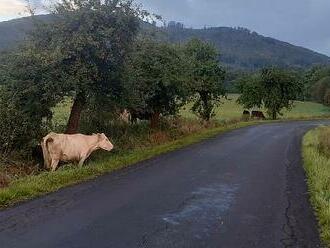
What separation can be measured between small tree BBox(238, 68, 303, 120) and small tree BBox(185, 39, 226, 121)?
69.2 feet

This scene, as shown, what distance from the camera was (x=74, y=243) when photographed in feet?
25.0

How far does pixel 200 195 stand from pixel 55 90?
23.9 ft

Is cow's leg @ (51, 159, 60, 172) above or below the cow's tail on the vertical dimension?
below

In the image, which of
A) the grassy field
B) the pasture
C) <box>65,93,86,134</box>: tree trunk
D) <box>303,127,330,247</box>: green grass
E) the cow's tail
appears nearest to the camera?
<box>303,127,330,247</box>: green grass

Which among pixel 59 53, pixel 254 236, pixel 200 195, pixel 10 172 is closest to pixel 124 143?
pixel 59 53

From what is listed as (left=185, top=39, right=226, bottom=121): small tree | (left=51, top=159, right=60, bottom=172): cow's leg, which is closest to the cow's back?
(left=51, top=159, right=60, bottom=172): cow's leg

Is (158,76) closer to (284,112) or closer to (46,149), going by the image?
(46,149)

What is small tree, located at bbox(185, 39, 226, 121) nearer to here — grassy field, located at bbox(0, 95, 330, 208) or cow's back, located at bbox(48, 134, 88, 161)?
grassy field, located at bbox(0, 95, 330, 208)

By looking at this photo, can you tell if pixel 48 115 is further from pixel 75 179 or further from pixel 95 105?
pixel 75 179

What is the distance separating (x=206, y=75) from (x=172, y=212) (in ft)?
112

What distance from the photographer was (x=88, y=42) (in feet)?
54.7

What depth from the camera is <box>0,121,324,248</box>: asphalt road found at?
316 inches

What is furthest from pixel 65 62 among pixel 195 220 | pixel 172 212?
pixel 195 220

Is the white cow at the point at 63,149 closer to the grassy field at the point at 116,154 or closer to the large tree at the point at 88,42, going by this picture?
the grassy field at the point at 116,154
